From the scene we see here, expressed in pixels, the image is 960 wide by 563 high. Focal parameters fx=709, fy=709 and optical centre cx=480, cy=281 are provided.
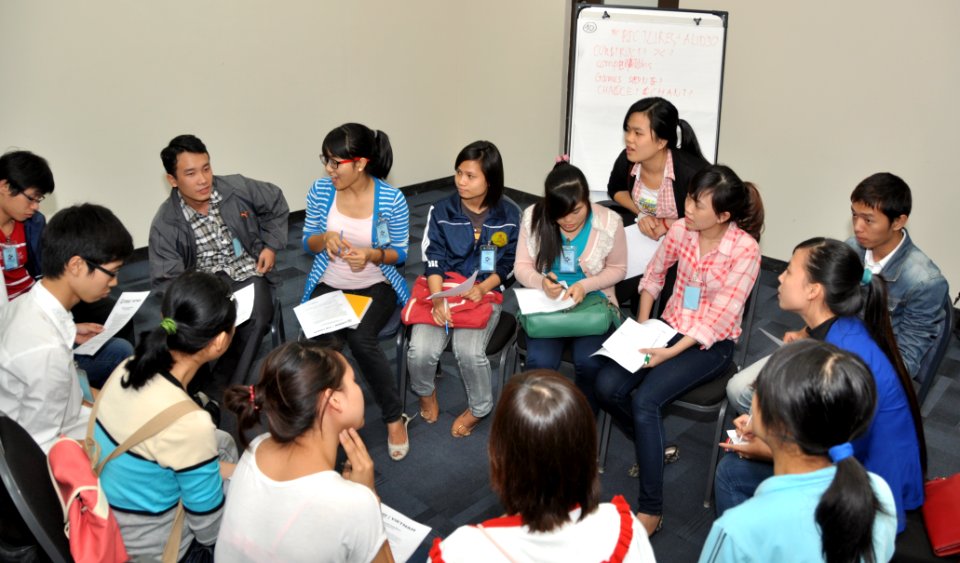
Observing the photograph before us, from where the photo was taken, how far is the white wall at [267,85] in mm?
4199

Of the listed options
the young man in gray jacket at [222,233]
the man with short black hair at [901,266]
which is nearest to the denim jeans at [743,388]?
the man with short black hair at [901,266]

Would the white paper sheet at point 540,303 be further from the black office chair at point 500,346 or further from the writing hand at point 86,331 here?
the writing hand at point 86,331

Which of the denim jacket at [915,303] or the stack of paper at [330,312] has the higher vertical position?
the denim jacket at [915,303]

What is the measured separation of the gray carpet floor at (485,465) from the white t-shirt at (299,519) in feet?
3.63

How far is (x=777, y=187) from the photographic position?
4613 millimetres

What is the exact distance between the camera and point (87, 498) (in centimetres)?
160

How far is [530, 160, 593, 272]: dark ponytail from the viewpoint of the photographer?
2826mm

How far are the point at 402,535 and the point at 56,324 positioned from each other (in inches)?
49.7

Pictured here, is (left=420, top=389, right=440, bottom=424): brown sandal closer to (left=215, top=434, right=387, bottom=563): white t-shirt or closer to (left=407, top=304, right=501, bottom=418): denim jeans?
(left=407, top=304, right=501, bottom=418): denim jeans

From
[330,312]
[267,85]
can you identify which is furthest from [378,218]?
[267,85]

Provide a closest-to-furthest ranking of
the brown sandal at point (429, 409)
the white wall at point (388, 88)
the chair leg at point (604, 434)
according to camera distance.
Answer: the chair leg at point (604, 434)
the brown sandal at point (429, 409)
the white wall at point (388, 88)

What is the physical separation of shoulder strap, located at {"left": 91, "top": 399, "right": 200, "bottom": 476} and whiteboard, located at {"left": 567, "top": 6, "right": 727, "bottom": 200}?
121 inches

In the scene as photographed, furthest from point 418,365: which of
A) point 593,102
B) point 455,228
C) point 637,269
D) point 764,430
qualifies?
point 593,102

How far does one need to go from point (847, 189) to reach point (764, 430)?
3288 millimetres
